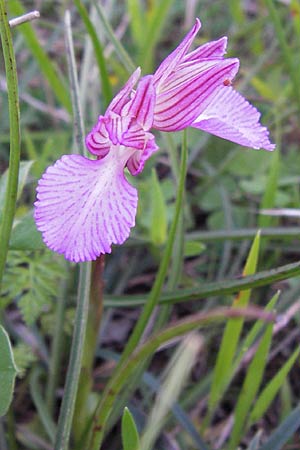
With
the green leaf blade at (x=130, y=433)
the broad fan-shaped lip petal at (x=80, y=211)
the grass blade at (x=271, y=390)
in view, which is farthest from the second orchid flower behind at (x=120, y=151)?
the grass blade at (x=271, y=390)

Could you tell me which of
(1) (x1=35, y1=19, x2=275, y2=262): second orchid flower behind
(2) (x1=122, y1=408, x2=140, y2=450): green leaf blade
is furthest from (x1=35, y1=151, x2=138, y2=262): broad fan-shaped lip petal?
(2) (x1=122, y1=408, x2=140, y2=450): green leaf blade

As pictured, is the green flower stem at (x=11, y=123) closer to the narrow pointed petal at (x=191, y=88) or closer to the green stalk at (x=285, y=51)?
the narrow pointed petal at (x=191, y=88)

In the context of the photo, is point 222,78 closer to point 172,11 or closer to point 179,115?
point 179,115

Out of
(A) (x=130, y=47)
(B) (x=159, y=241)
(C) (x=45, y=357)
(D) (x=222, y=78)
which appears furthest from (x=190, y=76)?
(A) (x=130, y=47)

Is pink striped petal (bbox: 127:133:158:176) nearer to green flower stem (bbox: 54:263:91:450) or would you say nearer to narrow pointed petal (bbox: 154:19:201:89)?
narrow pointed petal (bbox: 154:19:201:89)

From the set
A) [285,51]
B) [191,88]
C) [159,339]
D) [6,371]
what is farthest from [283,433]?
[285,51]

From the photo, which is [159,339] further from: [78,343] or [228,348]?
[228,348]

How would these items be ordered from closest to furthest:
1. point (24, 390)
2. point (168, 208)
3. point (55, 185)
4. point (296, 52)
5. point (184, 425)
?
point (55, 185) < point (184, 425) < point (24, 390) < point (168, 208) < point (296, 52)
